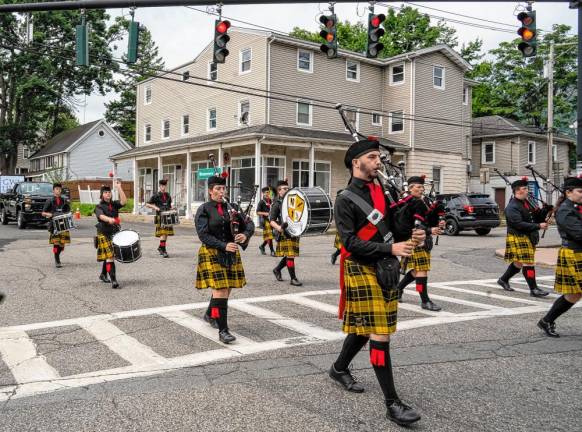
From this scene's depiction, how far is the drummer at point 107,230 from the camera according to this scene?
409 inches

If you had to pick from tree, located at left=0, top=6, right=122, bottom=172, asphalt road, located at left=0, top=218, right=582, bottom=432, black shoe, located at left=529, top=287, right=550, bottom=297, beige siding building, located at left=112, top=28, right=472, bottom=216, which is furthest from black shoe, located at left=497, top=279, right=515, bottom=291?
tree, located at left=0, top=6, right=122, bottom=172

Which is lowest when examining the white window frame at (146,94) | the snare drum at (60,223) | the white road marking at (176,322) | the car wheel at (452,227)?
the white road marking at (176,322)

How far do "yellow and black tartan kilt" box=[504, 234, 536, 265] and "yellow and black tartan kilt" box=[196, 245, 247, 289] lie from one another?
5.35 m

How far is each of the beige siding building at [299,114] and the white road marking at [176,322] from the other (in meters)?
16.8

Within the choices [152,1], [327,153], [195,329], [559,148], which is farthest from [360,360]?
[559,148]

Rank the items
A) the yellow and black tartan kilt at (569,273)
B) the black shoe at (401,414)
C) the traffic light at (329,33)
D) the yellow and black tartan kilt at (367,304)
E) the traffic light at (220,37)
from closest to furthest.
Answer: the black shoe at (401,414) < the yellow and black tartan kilt at (367,304) < the yellow and black tartan kilt at (569,273) < the traffic light at (329,33) < the traffic light at (220,37)

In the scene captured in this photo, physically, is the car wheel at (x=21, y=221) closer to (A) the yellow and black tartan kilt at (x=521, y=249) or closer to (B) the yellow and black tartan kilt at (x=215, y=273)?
(B) the yellow and black tartan kilt at (x=215, y=273)

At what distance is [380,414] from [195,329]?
3.37 meters

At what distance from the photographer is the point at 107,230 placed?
10.7 meters

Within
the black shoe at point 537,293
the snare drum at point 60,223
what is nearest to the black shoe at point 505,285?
the black shoe at point 537,293

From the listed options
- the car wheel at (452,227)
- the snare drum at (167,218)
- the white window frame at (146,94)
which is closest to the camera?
the snare drum at (167,218)

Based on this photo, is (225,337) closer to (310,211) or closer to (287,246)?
(310,211)

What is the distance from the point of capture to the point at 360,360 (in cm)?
577

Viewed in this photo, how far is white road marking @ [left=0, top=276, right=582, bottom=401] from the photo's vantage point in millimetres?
5180
